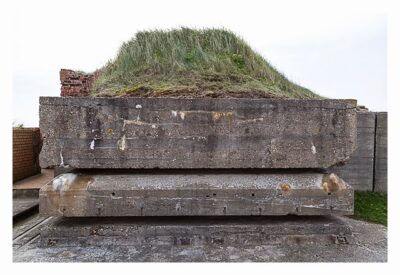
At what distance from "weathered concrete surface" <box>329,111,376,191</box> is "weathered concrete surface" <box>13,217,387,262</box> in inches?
69.0

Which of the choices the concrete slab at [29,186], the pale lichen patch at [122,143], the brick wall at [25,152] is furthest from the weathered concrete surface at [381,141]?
the brick wall at [25,152]

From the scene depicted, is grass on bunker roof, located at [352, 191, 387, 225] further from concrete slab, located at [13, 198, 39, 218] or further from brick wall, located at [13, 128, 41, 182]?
brick wall, located at [13, 128, 41, 182]

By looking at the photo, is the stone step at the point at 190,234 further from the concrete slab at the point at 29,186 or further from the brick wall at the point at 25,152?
the brick wall at the point at 25,152

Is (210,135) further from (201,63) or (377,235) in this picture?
(377,235)

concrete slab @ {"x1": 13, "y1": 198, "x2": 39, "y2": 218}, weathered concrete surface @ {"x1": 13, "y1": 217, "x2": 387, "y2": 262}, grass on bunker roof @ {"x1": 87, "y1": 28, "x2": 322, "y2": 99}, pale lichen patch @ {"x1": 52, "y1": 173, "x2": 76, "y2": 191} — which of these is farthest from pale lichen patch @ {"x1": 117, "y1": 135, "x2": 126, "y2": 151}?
concrete slab @ {"x1": 13, "y1": 198, "x2": 39, "y2": 218}

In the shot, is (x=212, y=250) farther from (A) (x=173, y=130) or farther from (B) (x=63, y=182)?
(B) (x=63, y=182)

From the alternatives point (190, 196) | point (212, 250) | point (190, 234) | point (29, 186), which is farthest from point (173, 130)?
point (29, 186)

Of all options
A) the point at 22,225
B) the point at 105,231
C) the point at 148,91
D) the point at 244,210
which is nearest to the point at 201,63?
the point at 148,91

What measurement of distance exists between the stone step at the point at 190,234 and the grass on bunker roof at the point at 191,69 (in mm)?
1551

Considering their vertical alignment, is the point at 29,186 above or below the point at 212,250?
above

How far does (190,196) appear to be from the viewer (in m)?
3.45

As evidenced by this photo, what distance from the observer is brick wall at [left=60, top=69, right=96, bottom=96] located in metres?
4.82

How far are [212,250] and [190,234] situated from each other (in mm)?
302

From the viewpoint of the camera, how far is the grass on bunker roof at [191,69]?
160 inches
